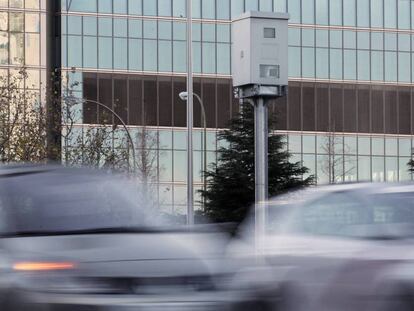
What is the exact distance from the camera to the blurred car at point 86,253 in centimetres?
682

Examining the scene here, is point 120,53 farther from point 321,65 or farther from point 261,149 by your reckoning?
point 261,149

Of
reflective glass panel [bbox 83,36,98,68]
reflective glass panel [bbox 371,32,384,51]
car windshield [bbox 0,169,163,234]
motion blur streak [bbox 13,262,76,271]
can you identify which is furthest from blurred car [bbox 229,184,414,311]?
reflective glass panel [bbox 371,32,384,51]

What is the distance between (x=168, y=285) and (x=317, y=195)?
2.55 meters

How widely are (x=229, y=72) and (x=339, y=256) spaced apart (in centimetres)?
5964

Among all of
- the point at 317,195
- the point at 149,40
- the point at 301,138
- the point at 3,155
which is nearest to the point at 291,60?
the point at 301,138

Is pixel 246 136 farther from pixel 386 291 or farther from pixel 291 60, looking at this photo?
pixel 386 291

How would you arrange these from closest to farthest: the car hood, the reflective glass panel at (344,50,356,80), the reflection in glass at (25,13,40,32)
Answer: the car hood, the reflection in glass at (25,13,40,32), the reflective glass panel at (344,50,356,80)

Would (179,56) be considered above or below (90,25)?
below

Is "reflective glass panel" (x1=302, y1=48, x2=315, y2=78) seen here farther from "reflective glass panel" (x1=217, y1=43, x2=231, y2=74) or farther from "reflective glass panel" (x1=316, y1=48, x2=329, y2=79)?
"reflective glass panel" (x1=217, y1=43, x2=231, y2=74)

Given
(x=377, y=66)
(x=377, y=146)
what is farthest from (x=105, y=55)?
(x=377, y=146)

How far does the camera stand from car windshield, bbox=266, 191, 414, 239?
27.5 ft

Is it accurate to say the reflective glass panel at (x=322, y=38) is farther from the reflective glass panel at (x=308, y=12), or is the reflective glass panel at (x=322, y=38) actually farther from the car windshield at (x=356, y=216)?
the car windshield at (x=356, y=216)

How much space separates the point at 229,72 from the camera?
67.7m

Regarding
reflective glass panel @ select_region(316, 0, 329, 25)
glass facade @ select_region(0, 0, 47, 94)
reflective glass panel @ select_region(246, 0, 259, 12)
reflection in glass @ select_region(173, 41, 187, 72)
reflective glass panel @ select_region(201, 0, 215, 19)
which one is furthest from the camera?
reflective glass panel @ select_region(316, 0, 329, 25)
